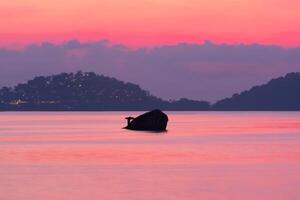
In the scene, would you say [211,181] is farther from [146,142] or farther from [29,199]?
[146,142]

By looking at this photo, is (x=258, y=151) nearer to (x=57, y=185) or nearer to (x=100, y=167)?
(x=100, y=167)

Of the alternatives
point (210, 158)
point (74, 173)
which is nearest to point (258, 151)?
point (210, 158)

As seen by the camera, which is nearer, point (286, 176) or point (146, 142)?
point (286, 176)

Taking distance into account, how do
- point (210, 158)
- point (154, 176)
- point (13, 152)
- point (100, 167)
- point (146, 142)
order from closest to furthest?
point (154, 176)
point (100, 167)
point (210, 158)
point (13, 152)
point (146, 142)

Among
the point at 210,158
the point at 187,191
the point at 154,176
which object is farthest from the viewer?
the point at 210,158

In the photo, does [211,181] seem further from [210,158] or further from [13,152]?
[13,152]

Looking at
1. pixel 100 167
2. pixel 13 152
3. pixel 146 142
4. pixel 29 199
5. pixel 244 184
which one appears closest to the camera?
pixel 29 199

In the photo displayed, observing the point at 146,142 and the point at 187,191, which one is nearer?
the point at 187,191

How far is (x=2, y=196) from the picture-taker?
4872 cm

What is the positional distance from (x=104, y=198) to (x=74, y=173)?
16.2 metres

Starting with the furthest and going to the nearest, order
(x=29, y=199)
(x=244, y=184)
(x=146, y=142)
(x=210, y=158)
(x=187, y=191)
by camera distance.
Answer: (x=146, y=142) → (x=210, y=158) → (x=244, y=184) → (x=187, y=191) → (x=29, y=199)

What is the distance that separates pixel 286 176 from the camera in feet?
208

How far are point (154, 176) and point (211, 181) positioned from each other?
503cm

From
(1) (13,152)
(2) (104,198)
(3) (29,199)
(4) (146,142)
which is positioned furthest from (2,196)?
(4) (146,142)
